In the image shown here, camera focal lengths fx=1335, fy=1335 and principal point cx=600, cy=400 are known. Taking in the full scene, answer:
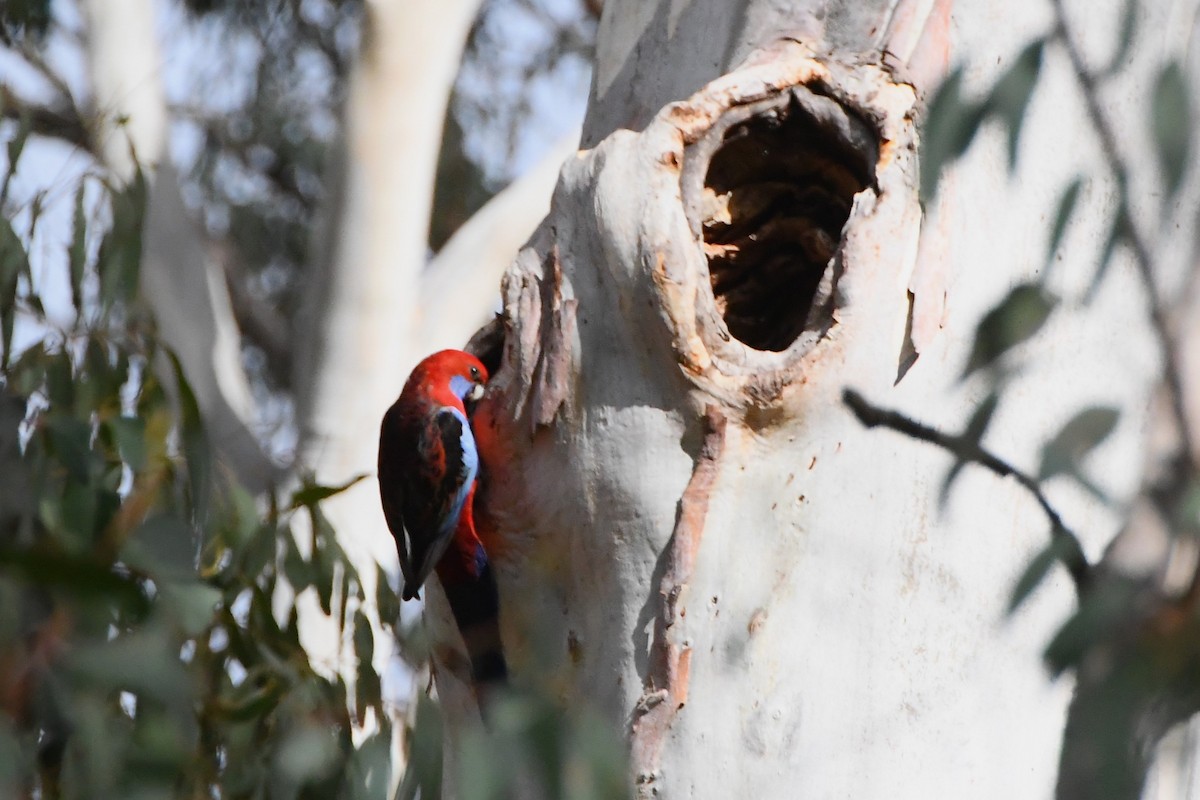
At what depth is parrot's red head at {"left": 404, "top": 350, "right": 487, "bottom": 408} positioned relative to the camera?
1676 mm

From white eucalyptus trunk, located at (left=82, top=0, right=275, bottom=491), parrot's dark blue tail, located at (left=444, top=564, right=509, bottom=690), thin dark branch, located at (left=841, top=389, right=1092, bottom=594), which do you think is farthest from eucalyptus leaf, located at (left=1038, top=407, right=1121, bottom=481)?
white eucalyptus trunk, located at (left=82, top=0, right=275, bottom=491)

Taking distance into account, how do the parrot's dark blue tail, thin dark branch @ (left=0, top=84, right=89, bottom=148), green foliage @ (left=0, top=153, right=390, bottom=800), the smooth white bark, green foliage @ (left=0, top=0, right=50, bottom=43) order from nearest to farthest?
green foliage @ (left=0, top=153, right=390, bottom=800) < the parrot's dark blue tail < green foliage @ (left=0, top=0, right=50, bottom=43) < the smooth white bark < thin dark branch @ (left=0, top=84, right=89, bottom=148)

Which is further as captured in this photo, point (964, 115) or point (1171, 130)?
point (964, 115)

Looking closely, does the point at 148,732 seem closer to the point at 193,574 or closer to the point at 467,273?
the point at 193,574

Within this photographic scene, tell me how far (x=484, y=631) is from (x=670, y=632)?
30 centimetres

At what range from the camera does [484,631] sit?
1.38 metres

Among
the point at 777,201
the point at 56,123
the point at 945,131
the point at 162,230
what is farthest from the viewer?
the point at 56,123

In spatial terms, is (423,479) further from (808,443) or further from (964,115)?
(964,115)

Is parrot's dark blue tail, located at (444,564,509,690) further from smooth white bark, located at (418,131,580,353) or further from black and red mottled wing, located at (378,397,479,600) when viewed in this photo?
smooth white bark, located at (418,131,580,353)

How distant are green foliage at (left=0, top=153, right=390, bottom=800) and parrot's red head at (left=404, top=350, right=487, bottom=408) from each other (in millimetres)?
228

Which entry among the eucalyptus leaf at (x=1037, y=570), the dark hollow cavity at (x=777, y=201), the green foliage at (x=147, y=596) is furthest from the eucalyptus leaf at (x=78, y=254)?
the eucalyptus leaf at (x=1037, y=570)

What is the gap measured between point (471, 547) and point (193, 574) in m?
0.57

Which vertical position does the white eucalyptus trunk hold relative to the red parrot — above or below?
above

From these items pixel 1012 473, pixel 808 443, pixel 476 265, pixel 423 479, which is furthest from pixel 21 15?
pixel 1012 473
